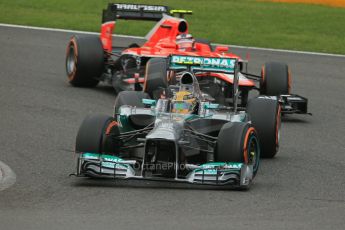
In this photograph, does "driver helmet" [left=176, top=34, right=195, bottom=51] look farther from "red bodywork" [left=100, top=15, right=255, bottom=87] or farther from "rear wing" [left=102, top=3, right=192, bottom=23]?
"rear wing" [left=102, top=3, right=192, bottom=23]

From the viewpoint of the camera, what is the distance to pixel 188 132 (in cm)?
1126

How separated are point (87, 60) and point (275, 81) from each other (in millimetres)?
3476

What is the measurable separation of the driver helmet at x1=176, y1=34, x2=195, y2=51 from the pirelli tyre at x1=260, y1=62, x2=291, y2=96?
1.46m

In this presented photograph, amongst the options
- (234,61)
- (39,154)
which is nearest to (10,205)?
(39,154)

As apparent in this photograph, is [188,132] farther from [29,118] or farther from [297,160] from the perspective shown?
[29,118]

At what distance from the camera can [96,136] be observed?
11.1 meters

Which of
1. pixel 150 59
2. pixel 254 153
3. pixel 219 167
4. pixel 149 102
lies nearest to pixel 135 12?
pixel 150 59

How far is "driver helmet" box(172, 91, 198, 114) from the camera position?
38.7ft

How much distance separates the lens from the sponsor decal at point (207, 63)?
12680 mm

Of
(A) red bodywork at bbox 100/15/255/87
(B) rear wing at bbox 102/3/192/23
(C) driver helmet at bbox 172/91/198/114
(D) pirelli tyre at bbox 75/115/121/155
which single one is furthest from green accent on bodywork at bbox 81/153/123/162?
(B) rear wing at bbox 102/3/192/23

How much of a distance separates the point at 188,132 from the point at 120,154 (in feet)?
3.00

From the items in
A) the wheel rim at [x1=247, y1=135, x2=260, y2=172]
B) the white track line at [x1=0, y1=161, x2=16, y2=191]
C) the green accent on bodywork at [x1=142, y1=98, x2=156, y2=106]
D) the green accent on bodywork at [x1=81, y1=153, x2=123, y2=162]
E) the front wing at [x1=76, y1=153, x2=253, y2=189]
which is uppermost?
the green accent on bodywork at [x1=142, y1=98, x2=156, y2=106]

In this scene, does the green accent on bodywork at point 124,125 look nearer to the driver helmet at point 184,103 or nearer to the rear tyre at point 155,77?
the driver helmet at point 184,103

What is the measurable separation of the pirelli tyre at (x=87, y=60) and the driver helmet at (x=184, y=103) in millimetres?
6256
